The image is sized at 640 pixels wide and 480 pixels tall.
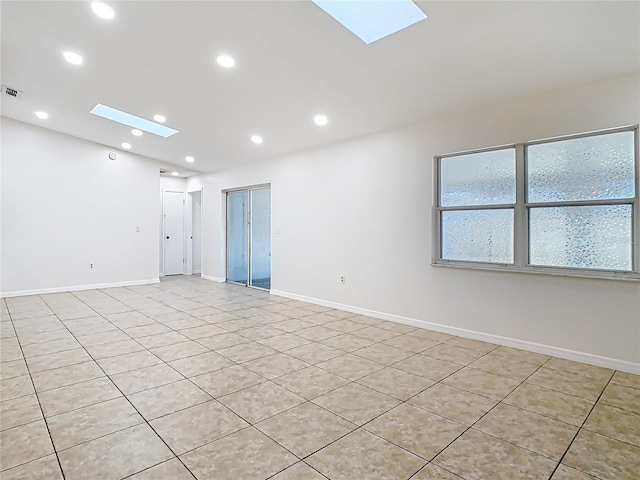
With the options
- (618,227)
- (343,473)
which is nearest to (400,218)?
(618,227)

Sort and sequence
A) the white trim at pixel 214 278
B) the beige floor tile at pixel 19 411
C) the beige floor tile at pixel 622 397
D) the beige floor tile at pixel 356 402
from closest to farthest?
the beige floor tile at pixel 19 411 < the beige floor tile at pixel 356 402 < the beige floor tile at pixel 622 397 < the white trim at pixel 214 278

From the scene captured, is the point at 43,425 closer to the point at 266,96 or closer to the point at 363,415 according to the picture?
the point at 363,415

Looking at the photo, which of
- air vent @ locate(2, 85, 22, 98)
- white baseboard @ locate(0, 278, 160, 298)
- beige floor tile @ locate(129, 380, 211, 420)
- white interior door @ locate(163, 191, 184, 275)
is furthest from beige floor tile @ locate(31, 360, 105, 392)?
white interior door @ locate(163, 191, 184, 275)

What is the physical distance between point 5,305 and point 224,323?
3.75m

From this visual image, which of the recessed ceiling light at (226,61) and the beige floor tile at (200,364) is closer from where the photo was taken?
the beige floor tile at (200,364)

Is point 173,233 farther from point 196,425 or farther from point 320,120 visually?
point 196,425

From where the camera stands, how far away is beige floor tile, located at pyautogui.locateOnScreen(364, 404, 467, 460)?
1941 mm

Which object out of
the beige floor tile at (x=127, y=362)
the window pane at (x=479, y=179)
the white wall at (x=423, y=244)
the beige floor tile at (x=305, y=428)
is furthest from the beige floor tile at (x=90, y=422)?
the window pane at (x=479, y=179)

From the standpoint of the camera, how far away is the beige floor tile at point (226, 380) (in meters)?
2.63

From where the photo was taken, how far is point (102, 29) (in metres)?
3.13

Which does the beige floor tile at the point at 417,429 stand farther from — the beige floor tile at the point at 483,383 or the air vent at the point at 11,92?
the air vent at the point at 11,92

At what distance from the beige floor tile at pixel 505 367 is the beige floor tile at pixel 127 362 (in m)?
2.95

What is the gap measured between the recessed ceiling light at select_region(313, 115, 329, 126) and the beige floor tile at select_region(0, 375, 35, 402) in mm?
3888

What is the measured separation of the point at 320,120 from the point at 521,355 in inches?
138
